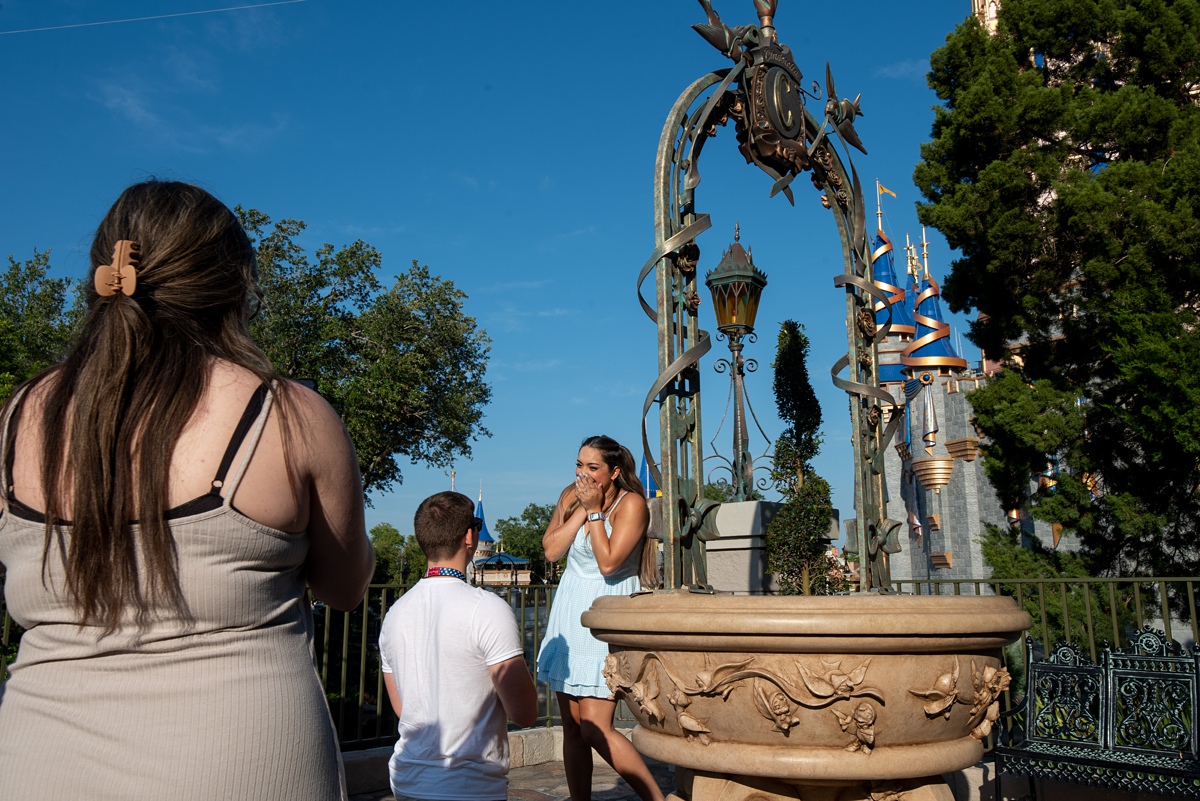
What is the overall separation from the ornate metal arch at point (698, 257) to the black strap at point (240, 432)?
204cm

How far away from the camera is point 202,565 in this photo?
1357 mm

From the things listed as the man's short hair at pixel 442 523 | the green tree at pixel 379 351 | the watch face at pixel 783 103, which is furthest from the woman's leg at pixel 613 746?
the green tree at pixel 379 351

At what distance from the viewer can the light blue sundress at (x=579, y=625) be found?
4043 millimetres

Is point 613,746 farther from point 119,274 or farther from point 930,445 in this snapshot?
point 930,445

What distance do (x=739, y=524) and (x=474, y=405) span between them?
20.0m

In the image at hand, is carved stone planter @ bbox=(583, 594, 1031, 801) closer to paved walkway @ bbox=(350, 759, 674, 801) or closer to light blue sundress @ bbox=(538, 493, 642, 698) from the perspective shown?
light blue sundress @ bbox=(538, 493, 642, 698)

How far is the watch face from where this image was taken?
12.9 feet

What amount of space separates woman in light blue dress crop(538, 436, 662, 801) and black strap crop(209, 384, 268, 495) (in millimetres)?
2670

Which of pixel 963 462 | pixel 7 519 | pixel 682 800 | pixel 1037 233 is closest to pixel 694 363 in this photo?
pixel 682 800

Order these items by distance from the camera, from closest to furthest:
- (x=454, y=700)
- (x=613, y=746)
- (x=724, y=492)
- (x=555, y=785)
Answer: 1. (x=454, y=700)
2. (x=613, y=746)
3. (x=555, y=785)
4. (x=724, y=492)

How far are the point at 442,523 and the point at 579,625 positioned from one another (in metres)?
1.34

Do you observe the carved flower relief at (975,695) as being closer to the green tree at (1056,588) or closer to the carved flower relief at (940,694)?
the carved flower relief at (940,694)

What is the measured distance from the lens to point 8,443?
4.75ft

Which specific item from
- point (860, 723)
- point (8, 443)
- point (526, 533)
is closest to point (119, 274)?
point (8, 443)
